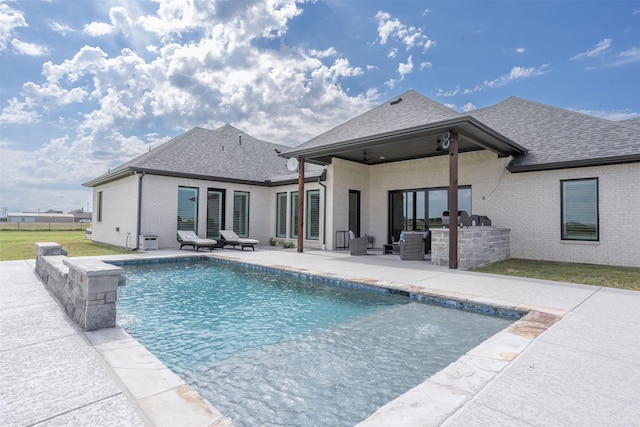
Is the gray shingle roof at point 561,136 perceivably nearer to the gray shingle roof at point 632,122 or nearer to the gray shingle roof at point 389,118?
the gray shingle roof at point 632,122

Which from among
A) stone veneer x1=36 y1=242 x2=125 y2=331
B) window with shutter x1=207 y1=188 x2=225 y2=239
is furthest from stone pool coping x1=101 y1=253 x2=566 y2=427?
window with shutter x1=207 y1=188 x2=225 y2=239

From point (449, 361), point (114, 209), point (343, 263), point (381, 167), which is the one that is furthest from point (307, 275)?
point (114, 209)

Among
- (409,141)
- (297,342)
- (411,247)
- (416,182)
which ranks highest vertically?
(409,141)

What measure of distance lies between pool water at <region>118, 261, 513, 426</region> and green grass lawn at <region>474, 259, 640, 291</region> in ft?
11.9

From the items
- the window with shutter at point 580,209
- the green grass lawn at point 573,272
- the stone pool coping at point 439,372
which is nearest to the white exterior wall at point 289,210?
the green grass lawn at point 573,272

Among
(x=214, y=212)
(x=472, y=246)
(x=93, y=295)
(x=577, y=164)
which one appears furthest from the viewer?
(x=214, y=212)

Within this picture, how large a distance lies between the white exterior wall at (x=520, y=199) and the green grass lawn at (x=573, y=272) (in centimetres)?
65

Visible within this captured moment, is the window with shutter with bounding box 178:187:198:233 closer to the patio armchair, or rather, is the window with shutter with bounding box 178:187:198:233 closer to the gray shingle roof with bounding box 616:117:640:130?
the patio armchair

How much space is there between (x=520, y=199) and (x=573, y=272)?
314 centimetres

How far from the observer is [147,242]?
1186 cm

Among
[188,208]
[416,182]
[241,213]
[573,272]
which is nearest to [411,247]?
[416,182]

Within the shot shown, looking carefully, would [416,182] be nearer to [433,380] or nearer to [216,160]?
[216,160]

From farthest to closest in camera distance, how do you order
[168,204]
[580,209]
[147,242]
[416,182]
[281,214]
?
[281,214]
[168,204]
[416,182]
[147,242]
[580,209]

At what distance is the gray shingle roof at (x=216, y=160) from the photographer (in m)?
13.0
